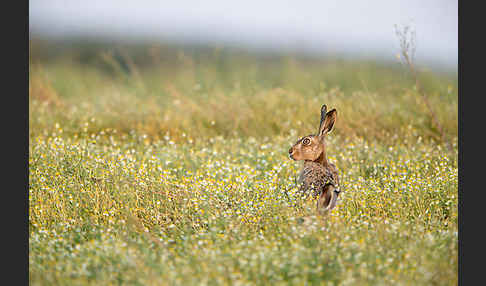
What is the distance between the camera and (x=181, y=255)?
4.00 m

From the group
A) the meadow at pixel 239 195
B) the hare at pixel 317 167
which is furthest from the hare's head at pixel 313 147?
the meadow at pixel 239 195

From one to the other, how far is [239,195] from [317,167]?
896 mm

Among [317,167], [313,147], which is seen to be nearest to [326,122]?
[313,147]

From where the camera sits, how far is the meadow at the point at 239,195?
370 cm

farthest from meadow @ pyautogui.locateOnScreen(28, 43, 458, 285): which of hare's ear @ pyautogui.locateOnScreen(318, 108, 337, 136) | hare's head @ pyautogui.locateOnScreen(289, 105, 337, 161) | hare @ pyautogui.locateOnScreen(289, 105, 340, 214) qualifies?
hare's ear @ pyautogui.locateOnScreen(318, 108, 337, 136)

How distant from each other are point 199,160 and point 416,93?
407 centimetres

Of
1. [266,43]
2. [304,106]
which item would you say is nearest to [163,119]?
[304,106]

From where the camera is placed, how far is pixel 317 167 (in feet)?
16.8

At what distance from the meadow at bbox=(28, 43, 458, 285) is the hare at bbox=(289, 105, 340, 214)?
19cm

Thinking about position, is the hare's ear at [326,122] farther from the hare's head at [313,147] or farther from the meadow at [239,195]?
the meadow at [239,195]

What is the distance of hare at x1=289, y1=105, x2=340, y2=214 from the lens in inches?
192

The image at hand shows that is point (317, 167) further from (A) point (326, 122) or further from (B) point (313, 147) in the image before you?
(A) point (326, 122)

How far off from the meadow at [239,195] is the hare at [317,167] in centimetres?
19

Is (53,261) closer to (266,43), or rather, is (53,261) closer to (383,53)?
(383,53)
